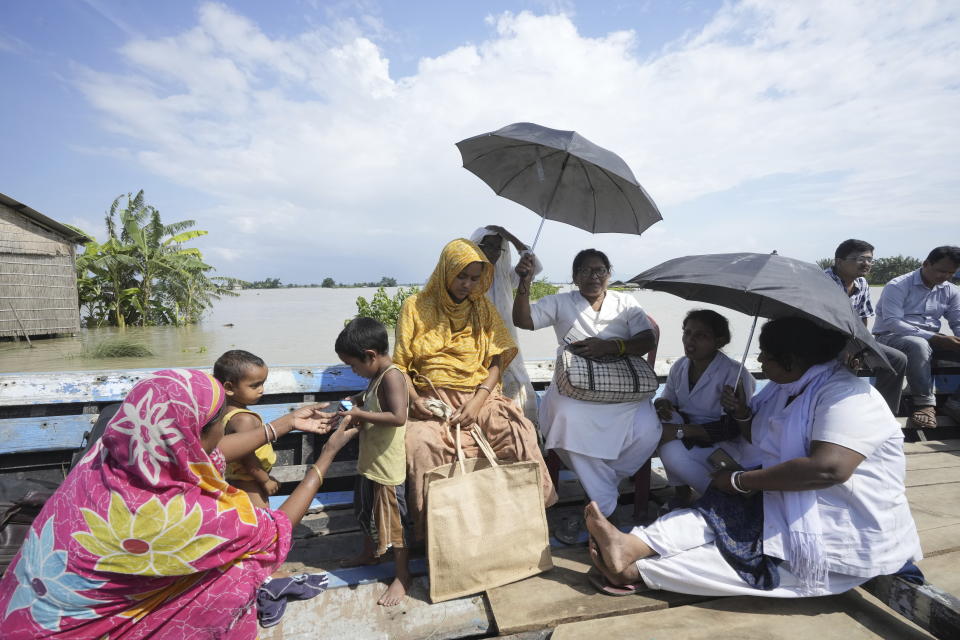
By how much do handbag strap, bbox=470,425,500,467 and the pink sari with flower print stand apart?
41.3 inches

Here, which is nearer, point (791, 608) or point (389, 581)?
point (791, 608)

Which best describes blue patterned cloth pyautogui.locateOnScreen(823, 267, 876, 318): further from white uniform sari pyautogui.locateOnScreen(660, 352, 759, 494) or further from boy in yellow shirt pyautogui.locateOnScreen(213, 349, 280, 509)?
boy in yellow shirt pyautogui.locateOnScreen(213, 349, 280, 509)

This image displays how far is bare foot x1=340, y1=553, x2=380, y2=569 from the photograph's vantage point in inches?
88.5

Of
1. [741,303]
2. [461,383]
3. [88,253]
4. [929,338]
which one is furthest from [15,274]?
[929,338]

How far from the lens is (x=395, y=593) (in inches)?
79.4

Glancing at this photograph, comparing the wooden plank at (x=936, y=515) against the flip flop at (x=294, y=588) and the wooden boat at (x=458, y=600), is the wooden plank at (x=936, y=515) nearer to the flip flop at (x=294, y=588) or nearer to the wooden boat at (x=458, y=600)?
the wooden boat at (x=458, y=600)

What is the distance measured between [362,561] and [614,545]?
1.09 m

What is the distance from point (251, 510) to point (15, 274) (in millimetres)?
14884

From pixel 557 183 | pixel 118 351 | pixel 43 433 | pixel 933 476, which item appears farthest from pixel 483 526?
pixel 118 351

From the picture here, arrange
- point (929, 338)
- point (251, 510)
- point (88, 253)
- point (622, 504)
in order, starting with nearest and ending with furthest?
point (251, 510)
point (622, 504)
point (929, 338)
point (88, 253)

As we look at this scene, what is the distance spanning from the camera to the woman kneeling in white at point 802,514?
1.90 m

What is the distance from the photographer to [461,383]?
2598 millimetres

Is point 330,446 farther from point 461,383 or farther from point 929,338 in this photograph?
point 929,338

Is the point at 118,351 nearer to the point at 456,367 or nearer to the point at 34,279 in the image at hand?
the point at 34,279
